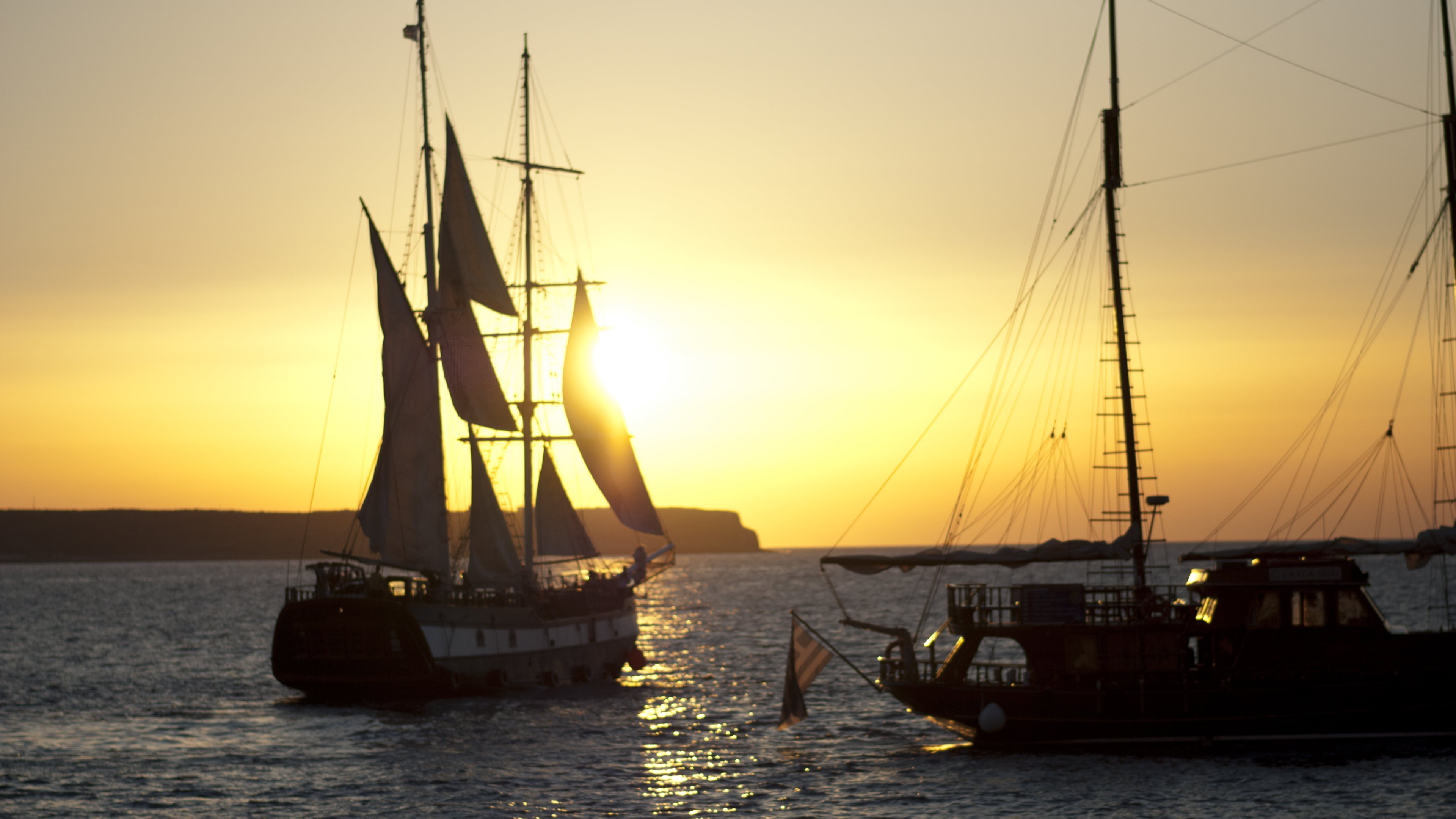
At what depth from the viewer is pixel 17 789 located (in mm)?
35156

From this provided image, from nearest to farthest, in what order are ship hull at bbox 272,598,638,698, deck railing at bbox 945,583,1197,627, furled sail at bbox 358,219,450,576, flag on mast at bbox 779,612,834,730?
1. deck railing at bbox 945,583,1197,627
2. flag on mast at bbox 779,612,834,730
3. ship hull at bbox 272,598,638,698
4. furled sail at bbox 358,219,450,576

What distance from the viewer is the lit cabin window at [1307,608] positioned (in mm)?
36500

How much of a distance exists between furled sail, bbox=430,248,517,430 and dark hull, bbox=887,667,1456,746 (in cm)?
2654

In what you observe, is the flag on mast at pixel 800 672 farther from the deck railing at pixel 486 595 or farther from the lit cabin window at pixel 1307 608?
the deck railing at pixel 486 595

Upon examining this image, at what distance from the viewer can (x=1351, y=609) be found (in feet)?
120

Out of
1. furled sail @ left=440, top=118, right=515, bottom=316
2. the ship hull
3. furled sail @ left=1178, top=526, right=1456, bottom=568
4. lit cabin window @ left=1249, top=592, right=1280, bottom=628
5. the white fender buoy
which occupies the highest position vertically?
furled sail @ left=440, top=118, right=515, bottom=316

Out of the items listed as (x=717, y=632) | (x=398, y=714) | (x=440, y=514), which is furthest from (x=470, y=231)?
(x=717, y=632)

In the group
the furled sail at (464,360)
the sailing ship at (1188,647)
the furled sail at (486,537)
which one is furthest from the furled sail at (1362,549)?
the furled sail at (464,360)

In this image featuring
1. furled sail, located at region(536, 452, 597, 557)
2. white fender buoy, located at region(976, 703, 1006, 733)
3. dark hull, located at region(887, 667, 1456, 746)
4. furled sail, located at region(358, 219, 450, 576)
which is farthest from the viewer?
furled sail, located at region(536, 452, 597, 557)

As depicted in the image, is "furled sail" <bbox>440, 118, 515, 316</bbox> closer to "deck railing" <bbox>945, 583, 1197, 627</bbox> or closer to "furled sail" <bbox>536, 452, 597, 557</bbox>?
"furled sail" <bbox>536, 452, 597, 557</bbox>

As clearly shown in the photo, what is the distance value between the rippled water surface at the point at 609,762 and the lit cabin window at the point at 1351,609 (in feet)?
10.1

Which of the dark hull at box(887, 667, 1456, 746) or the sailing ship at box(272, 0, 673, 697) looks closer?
the dark hull at box(887, 667, 1456, 746)

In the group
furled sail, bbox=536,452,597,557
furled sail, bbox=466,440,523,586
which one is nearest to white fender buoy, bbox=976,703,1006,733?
furled sail, bbox=466,440,523,586

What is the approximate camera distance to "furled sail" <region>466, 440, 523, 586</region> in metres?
56.6
